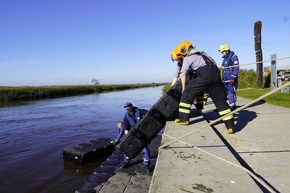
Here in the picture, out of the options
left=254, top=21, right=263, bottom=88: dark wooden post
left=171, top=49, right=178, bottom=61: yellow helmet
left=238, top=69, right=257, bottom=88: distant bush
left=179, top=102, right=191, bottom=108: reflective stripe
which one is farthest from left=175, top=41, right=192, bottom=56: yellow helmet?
left=238, top=69, right=257, bottom=88: distant bush

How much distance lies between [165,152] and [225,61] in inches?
172

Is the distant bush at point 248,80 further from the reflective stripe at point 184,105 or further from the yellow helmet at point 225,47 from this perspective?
the reflective stripe at point 184,105

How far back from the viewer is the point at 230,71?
277 inches

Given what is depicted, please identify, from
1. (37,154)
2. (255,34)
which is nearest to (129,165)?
(37,154)

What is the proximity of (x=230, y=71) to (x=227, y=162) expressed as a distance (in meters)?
4.34

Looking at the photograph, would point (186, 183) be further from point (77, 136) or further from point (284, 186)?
point (77, 136)

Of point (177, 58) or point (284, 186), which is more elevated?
point (177, 58)

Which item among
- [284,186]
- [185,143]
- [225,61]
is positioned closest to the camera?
[284,186]

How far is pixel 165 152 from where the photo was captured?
3.69m

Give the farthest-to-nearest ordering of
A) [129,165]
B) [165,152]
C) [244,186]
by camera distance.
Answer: [129,165]
[165,152]
[244,186]

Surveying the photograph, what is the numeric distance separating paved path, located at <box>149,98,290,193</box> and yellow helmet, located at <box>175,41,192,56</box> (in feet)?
5.02

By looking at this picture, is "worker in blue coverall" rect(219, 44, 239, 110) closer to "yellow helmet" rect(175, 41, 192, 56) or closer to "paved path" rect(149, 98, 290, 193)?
"paved path" rect(149, 98, 290, 193)

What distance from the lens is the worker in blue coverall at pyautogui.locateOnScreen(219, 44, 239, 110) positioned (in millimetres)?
6902

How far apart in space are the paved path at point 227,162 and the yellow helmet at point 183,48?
5.02ft
